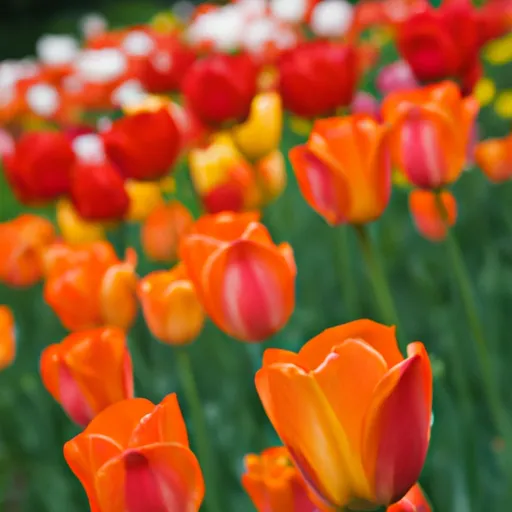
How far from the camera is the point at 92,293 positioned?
3.08ft

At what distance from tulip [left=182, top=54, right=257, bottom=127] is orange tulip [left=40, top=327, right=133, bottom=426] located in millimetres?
705

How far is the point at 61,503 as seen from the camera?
123cm

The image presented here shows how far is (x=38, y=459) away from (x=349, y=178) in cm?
103

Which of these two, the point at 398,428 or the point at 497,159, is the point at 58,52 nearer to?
the point at 497,159

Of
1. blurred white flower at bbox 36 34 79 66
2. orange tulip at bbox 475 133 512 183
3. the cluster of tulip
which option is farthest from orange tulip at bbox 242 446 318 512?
blurred white flower at bbox 36 34 79 66

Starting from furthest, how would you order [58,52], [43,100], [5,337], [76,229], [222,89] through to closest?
[58,52], [43,100], [76,229], [222,89], [5,337]

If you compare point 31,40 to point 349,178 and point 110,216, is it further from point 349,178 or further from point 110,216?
point 349,178

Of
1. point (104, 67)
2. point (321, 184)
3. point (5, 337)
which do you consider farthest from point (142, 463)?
point (104, 67)

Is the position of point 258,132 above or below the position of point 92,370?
below

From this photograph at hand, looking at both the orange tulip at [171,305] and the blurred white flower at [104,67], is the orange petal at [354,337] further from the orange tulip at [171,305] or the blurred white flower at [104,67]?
the blurred white flower at [104,67]

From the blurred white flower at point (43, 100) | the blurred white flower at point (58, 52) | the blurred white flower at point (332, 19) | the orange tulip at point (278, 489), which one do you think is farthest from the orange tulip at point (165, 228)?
the blurred white flower at point (58, 52)

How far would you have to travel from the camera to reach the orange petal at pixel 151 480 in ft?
1.49

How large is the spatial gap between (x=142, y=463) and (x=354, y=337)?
0.46ft

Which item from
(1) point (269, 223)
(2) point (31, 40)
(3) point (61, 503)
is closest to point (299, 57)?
(1) point (269, 223)
